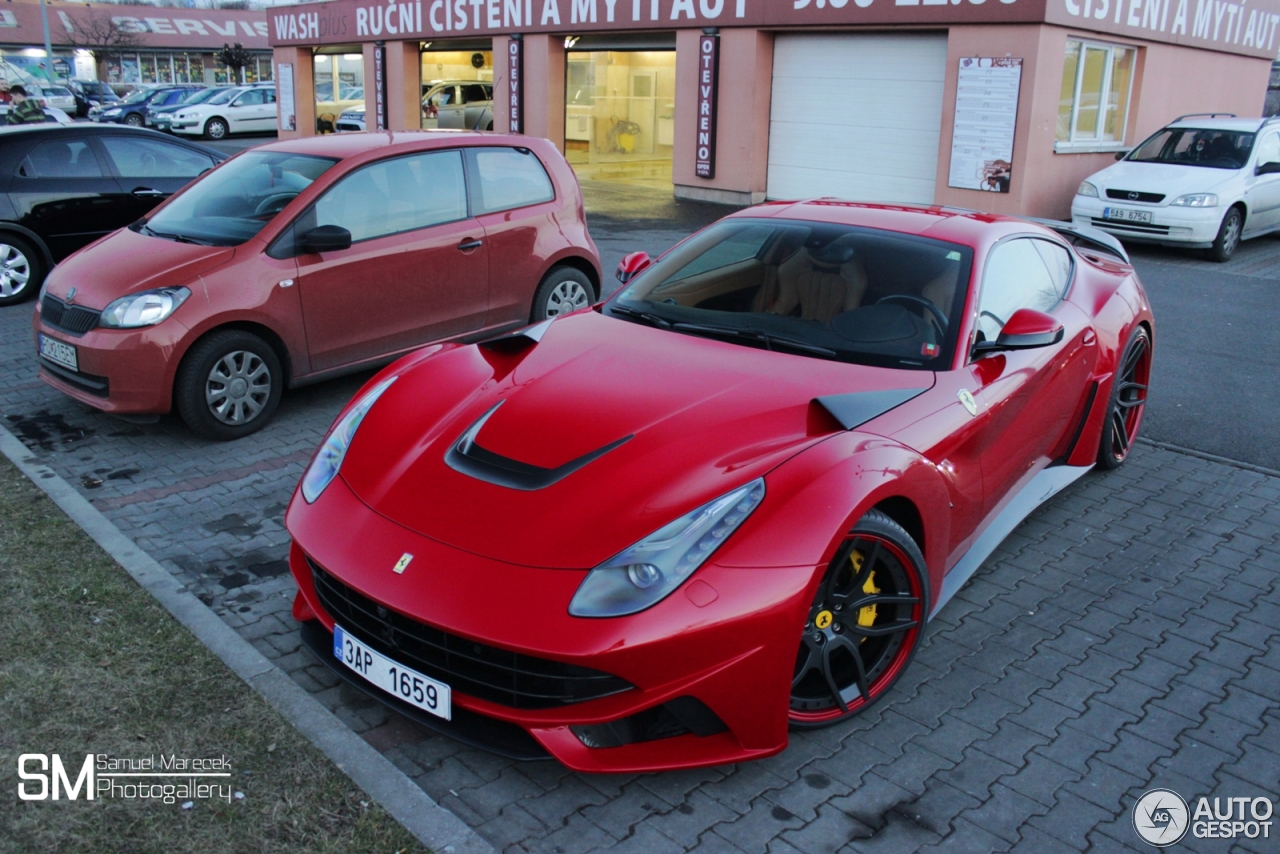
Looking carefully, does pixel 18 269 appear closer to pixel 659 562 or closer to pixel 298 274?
pixel 298 274

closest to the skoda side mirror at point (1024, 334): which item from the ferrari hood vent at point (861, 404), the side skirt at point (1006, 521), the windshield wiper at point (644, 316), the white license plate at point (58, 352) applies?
the ferrari hood vent at point (861, 404)

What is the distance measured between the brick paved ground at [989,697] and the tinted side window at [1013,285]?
1157 mm

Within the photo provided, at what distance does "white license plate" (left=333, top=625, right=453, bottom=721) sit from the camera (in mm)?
3096

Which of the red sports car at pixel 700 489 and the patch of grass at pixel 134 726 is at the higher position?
the red sports car at pixel 700 489

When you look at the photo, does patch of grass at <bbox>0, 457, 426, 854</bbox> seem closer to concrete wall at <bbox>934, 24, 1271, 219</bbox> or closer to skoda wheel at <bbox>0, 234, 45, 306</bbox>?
skoda wheel at <bbox>0, 234, 45, 306</bbox>

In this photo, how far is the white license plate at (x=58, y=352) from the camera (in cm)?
602

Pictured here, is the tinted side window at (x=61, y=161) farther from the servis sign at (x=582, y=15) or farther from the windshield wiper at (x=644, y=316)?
the servis sign at (x=582, y=15)

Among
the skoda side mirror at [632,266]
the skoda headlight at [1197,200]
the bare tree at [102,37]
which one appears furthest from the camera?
the bare tree at [102,37]

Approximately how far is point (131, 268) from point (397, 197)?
5.47 ft

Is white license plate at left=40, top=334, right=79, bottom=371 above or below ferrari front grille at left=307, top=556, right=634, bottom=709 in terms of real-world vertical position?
above

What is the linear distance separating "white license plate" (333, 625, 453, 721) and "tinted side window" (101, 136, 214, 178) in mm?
8352

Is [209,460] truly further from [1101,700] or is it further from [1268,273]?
[1268,273]

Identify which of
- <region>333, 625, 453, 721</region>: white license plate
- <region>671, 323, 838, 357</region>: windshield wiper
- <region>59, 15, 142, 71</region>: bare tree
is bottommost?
<region>333, 625, 453, 721</region>: white license plate

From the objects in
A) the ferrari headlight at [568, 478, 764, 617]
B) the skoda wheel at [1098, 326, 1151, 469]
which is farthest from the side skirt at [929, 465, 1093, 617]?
the ferrari headlight at [568, 478, 764, 617]
